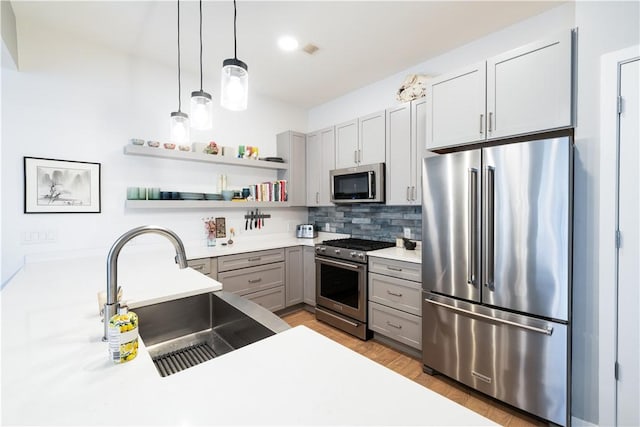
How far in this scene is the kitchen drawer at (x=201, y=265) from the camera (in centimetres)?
267

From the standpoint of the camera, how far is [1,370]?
760 millimetres

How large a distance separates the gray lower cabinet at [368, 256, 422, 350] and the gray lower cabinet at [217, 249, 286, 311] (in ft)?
3.72

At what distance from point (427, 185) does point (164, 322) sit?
6.63 feet

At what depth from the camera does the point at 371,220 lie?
140 inches

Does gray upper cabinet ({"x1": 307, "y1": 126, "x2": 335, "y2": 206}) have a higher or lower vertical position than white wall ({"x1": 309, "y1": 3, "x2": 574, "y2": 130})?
lower

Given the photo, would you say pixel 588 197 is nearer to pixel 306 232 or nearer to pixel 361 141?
pixel 361 141

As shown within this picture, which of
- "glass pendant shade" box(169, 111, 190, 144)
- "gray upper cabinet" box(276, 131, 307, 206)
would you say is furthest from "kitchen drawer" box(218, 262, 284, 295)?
"glass pendant shade" box(169, 111, 190, 144)

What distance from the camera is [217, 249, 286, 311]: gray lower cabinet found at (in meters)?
2.93

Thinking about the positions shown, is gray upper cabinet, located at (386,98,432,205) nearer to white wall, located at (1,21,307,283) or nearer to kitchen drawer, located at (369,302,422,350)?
kitchen drawer, located at (369,302,422,350)

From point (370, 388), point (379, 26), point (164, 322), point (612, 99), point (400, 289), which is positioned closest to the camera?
point (370, 388)

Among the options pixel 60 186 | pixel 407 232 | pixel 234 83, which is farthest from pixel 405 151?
pixel 60 186

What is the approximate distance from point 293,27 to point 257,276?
2.47 meters

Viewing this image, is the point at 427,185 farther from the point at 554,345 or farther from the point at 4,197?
the point at 4,197

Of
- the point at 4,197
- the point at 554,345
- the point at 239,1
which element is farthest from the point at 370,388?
the point at 4,197
